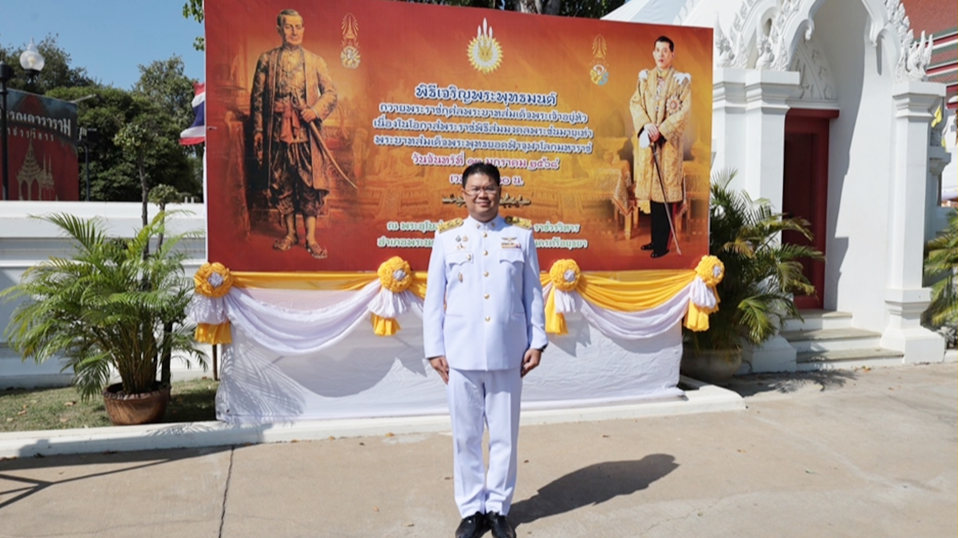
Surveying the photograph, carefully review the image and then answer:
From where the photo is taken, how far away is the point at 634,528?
378 centimetres

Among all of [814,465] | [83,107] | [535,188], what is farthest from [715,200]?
[83,107]

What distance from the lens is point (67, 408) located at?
587cm

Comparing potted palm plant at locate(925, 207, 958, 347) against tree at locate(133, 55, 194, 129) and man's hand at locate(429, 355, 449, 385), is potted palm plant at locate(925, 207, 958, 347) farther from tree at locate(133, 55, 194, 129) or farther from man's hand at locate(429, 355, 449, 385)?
tree at locate(133, 55, 194, 129)

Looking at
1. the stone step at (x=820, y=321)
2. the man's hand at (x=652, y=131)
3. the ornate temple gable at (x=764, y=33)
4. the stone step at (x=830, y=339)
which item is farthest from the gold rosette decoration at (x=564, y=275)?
the stone step at (x=820, y=321)

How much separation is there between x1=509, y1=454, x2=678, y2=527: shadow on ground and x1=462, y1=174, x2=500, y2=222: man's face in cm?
163

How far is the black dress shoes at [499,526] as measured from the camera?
3.55m

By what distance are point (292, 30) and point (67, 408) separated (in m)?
3.52

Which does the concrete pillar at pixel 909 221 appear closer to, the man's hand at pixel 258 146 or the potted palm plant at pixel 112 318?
the man's hand at pixel 258 146

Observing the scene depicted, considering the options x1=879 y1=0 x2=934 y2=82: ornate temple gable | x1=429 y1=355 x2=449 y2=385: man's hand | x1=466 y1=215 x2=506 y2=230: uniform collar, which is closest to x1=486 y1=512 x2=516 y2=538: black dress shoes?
x1=429 y1=355 x2=449 y2=385: man's hand

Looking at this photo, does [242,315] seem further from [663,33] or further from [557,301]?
[663,33]

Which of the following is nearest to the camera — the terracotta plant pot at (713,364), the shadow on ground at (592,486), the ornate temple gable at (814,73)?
the shadow on ground at (592,486)

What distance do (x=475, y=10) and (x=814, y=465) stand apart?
403 centimetres

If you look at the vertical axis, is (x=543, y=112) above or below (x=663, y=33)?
below

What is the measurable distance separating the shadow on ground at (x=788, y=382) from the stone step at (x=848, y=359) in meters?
0.16
